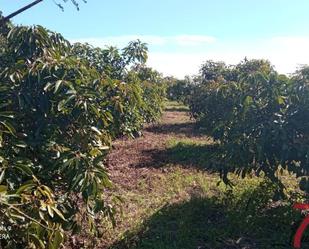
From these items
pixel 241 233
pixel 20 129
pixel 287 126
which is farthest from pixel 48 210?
pixel 287 126

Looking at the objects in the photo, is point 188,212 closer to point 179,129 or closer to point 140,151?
point 140,151

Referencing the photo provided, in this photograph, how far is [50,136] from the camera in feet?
12.1

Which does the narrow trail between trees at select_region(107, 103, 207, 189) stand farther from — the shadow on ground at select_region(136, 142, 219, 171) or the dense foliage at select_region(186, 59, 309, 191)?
the dense foliage at select_region(186, 59, 309, 191)

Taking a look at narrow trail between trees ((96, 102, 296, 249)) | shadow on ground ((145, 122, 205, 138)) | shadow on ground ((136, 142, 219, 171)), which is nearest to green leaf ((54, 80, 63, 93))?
narrow trail between trees ((96, 102, 296, 249))

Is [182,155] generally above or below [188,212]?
above

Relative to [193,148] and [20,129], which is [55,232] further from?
[193,148]

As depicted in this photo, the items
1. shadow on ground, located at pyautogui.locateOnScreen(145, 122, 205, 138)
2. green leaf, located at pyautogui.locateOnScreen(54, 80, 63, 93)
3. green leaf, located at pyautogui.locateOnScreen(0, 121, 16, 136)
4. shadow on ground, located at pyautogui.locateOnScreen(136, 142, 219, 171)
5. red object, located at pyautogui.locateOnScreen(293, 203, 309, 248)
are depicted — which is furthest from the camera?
shadow on ground, located at pyautogui.locateOnScreen(145, 122, 205, 138)

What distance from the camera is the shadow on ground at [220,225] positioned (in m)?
4.35

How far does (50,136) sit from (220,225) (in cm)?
228

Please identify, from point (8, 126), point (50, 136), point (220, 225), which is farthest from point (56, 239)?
point (220, 225)

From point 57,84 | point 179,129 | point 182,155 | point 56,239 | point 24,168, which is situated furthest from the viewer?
point 179,129

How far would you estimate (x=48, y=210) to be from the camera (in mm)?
2893

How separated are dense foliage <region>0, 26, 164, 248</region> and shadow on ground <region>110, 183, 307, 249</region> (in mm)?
878

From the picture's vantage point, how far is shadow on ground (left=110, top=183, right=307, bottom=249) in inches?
171
